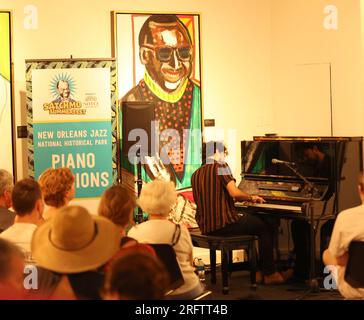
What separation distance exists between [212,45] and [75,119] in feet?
5.70

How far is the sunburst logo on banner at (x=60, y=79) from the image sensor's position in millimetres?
6758

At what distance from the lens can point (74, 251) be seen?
297 cm

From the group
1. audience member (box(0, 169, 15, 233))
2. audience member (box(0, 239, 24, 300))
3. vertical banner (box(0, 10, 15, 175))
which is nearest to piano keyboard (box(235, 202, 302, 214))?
vertical banner (box(0, 10, 15, 175))

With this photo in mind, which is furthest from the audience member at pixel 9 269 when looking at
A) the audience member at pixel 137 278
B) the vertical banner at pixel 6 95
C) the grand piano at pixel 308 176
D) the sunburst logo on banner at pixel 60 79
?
the vertical banner at pixel 6 95

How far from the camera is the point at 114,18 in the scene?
7.22 m

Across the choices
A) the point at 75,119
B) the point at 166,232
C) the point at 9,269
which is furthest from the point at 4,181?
the point at 9,269

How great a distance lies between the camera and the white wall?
7.05 m

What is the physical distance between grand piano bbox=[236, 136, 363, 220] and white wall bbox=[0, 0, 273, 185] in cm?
105

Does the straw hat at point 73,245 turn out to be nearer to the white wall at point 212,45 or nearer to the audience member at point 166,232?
the audience member at point 166,232

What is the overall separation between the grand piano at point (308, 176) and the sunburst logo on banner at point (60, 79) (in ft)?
6.11

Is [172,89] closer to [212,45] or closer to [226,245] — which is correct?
[212,45]

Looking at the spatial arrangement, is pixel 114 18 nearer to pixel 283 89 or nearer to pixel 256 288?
pixel 283 89
